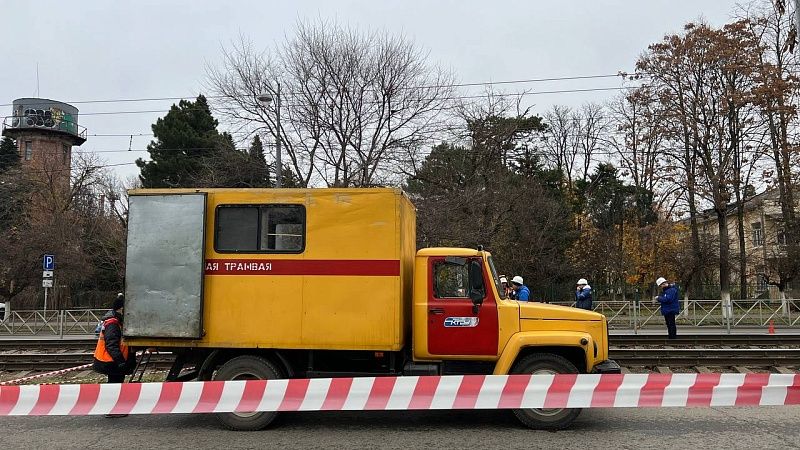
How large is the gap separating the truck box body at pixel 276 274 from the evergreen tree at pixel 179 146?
1075 inches

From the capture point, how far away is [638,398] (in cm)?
647

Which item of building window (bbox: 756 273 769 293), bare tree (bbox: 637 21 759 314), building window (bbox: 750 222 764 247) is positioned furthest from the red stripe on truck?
building window (bbox: 750 222 764 247)

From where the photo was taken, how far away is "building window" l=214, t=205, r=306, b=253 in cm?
692

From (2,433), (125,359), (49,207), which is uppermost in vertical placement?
(49,207)

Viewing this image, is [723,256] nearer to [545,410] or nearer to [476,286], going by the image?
[545,410]

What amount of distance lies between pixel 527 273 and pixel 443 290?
2680cm

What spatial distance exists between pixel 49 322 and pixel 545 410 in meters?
22.2

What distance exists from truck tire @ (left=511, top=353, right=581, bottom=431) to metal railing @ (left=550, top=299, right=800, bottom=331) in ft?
48.7

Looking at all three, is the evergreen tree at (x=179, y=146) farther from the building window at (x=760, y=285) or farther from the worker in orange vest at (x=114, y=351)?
the building window at (x=760, y=285)

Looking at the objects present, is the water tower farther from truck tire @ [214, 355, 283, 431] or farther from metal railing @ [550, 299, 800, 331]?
truck tire @ [214, 355, 283, 431]

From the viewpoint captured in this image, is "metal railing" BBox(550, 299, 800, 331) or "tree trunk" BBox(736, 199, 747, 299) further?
"tree trunk" BBox(736, 199, 747, 299)

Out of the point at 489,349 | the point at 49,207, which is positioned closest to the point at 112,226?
the point at 49,207

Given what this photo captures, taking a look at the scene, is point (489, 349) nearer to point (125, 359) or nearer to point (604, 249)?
point (125, 359)

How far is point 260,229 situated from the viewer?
6953 mm
